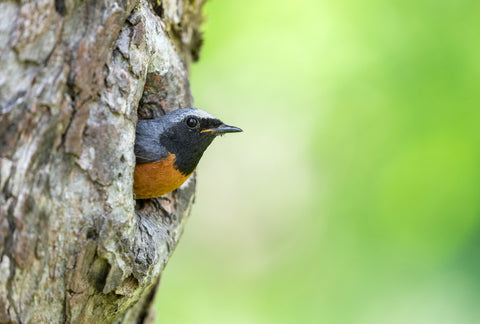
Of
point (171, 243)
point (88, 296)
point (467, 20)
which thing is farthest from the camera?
point (467, 20)

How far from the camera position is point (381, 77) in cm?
774

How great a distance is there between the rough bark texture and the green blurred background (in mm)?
4605

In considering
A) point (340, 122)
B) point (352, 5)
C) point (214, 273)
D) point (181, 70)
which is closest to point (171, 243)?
point (181, 70)

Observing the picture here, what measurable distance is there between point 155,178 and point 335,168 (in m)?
4.64

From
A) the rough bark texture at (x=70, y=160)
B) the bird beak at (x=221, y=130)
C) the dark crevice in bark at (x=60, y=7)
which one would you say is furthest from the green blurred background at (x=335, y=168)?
the dark crevice in bark at (x=60, y=7)

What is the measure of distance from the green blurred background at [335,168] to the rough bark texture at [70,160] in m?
4.60

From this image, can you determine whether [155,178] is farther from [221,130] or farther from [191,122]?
[221,130]

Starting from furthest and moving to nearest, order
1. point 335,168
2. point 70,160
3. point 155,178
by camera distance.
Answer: point 335,168
point 155,178
point 70,160

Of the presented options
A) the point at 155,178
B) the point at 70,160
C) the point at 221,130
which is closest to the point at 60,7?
the point at 70,160

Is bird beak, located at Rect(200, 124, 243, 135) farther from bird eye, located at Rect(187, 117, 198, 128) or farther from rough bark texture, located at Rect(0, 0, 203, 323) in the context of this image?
rough bark texture, located at Rect(0, 0, 203, 323)

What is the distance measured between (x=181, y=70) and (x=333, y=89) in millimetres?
3974

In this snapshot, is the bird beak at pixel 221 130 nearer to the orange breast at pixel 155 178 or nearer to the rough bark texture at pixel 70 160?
the orange breast at pixel 155 178

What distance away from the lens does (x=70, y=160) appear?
9.71ft

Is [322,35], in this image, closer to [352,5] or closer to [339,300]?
[352,5]
